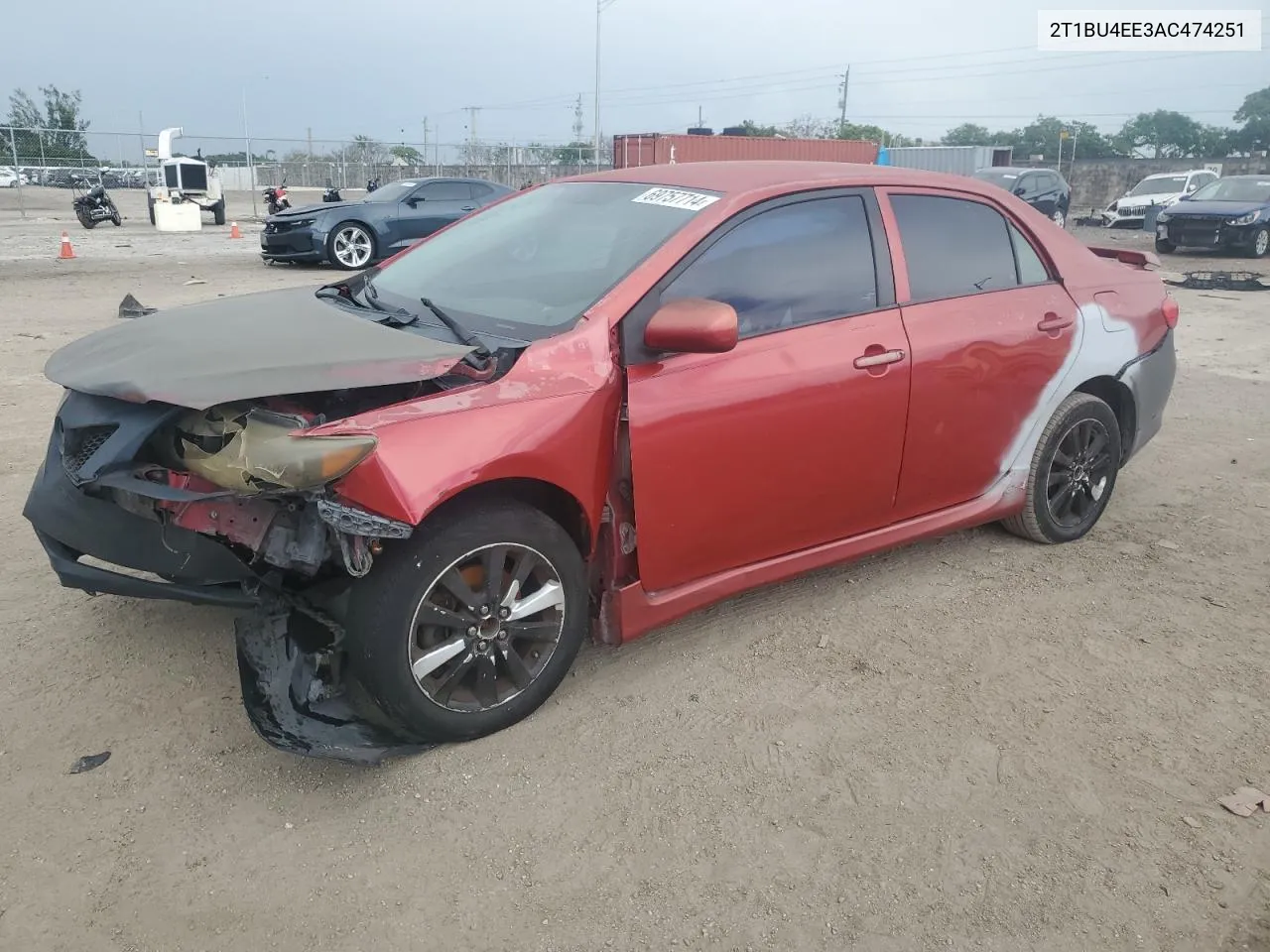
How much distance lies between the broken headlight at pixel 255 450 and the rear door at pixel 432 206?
1274cm

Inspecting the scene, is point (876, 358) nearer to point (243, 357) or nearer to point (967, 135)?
point (243, 357)

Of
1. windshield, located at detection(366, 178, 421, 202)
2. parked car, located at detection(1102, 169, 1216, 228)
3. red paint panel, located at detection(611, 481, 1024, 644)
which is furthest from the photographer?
parked car, located at detection(1102, 169, 1216, 228)

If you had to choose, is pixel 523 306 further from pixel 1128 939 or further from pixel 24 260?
pixel 24 260

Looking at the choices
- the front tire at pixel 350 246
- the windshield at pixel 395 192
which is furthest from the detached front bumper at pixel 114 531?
the windshield at pixel 395 192

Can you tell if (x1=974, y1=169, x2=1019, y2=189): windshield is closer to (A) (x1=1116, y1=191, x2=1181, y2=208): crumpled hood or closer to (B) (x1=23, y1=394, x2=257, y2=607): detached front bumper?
(A) (x1=1116, y1=191, x2=1181, y2=208): crumpled hood

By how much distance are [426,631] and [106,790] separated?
3.24 feet

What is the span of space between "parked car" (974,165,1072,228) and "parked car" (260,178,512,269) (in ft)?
35.9

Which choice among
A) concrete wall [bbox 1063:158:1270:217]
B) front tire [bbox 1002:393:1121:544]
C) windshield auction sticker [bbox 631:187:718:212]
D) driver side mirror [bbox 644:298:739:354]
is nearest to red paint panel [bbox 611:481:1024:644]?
front tire [bbox 1002:393:1121:544]

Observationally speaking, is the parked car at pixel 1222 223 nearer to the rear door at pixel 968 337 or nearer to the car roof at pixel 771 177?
the rear door at pixel 968 337

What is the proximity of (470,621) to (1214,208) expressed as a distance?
1957 centimetres

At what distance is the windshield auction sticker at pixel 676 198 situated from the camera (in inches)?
131

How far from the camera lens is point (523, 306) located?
325 centimetres

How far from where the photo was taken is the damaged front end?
2506mm

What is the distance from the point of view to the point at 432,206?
595 inches
